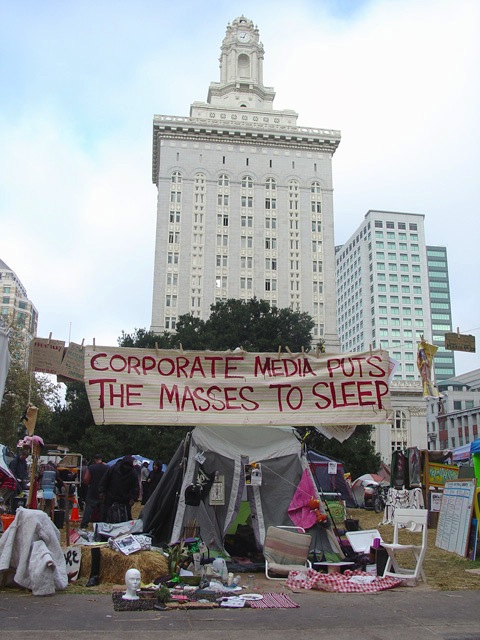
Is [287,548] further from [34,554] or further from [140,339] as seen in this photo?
[140,339]

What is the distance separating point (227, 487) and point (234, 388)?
5.73 ft

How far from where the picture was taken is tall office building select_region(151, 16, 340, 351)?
78.0 metres

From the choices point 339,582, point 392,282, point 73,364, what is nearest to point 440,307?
point 392,282

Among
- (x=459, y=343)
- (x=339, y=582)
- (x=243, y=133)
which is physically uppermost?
(x=243, y=133)

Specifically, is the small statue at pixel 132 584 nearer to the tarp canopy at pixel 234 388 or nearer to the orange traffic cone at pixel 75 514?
the tarp canopy at pixel 234 388

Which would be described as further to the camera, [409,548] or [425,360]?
[425,360]

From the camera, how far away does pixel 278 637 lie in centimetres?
555

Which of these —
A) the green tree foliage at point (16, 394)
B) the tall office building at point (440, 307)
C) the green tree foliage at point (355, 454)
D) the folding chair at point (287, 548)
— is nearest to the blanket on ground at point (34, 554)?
the folding chair at point (287, 548)

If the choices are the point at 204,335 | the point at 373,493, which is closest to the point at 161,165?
the point at 204,335

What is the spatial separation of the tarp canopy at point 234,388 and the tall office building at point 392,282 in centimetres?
12814

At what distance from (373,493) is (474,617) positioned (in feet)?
61.2

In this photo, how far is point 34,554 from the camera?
7293mm

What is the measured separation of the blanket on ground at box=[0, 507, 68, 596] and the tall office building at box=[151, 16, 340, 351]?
2666 inches

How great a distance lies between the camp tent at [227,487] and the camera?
376 inches
